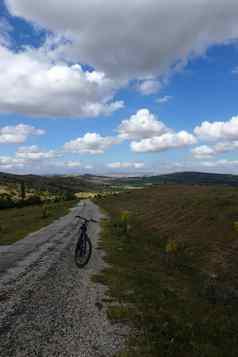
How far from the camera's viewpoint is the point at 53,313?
8859 millimetres

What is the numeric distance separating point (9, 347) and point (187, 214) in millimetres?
31284

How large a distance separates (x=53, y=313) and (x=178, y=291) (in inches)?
237

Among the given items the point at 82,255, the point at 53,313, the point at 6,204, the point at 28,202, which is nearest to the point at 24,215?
the point at 6,204

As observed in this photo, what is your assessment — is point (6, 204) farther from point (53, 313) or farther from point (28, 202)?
point (53, 313)

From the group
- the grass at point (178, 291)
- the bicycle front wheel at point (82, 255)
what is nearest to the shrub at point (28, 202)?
the grass at point (178, 291)

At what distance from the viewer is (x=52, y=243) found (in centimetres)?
2348

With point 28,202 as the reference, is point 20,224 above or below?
above

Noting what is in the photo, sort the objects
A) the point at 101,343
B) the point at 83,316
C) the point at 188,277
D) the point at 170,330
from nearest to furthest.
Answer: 1. the point at 101,343
2. the point at 170,330
3. the point at 83,316
4. the point at 188,277

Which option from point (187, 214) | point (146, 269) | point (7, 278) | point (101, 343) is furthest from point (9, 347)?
point (187, 214)

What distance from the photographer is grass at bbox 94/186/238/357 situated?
25.2ft

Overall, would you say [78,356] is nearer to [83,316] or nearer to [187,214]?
[83,316]

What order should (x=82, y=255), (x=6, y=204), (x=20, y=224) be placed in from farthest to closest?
(x=6, y=204)
(x=20, y=224)
(x=82, y=255)

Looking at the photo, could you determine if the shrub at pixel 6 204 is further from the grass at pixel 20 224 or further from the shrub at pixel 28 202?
the grass at pixel 20 224

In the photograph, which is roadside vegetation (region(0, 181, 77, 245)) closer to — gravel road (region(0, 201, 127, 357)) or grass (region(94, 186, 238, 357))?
grass (region(94, 186, 238, 357))
